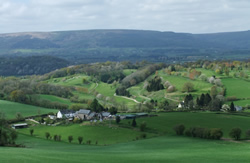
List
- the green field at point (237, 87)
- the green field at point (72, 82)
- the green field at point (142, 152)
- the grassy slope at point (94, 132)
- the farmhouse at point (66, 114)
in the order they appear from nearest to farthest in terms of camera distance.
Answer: the green field at point (142, 152), the grassy slope at point (94, 132), the farmhouse at point (66, 114), the green field at point (237, 87), the green field at point (72, 82)

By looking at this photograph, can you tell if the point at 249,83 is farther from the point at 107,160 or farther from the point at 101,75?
the point at 107,160

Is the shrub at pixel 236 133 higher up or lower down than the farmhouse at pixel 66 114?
higher up

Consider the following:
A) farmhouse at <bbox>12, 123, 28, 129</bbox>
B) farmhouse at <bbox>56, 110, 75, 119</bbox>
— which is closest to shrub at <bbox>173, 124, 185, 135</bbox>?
farmhouse at <bbox>56, 110, 75, 119</bbox>

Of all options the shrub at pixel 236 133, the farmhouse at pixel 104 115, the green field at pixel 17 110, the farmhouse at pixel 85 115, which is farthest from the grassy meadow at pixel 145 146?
the green field at pixel 17 110

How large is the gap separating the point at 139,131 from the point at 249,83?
249ft

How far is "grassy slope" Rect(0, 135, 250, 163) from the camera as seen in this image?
32.1 meters

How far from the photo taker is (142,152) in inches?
1661

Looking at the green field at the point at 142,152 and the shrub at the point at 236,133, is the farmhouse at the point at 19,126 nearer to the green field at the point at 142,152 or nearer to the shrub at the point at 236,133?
the green field at the point at 142,152

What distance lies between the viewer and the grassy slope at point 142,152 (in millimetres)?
32062

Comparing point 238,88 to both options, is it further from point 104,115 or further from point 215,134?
point 215,134

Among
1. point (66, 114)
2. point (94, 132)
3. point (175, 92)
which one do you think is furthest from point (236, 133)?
point (175, 92)

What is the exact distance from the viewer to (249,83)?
409 ft

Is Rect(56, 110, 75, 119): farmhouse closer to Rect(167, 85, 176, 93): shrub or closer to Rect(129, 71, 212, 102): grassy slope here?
Rect(129, 71, 212, 102): grassy slope

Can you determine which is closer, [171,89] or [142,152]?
[142,152]
